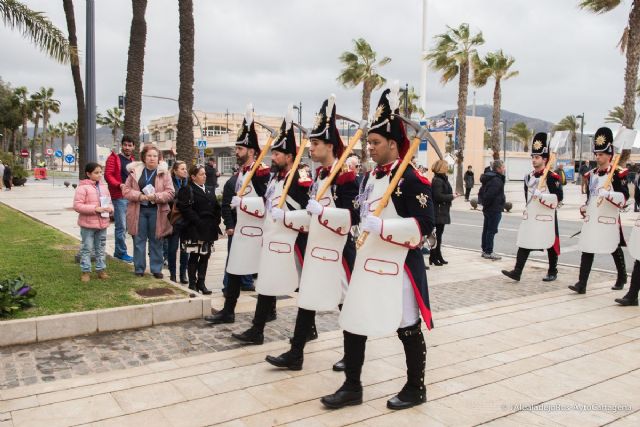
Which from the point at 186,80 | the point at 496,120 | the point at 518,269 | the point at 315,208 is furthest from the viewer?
the point at 496,120

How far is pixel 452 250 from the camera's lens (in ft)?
41.2

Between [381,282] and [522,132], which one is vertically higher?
[522,132]

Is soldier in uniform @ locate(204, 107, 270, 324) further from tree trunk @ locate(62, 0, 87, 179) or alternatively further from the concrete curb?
tree trunk @ locate(62, 0, 87, 179)

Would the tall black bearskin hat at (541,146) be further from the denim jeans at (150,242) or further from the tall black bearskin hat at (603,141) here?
the denim jeans at (150,242)

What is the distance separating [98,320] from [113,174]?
3865mm

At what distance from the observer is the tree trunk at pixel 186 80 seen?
49.0ft

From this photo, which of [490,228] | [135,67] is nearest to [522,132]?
[135,67]

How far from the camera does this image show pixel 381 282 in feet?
12.9

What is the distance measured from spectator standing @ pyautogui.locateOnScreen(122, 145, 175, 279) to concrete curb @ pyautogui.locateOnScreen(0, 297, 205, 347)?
5.28ft

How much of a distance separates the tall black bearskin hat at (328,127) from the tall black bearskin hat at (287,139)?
522 millimetres

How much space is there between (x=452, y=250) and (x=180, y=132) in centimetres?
809

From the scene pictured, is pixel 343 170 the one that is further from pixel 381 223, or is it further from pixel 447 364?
pixel 447 364

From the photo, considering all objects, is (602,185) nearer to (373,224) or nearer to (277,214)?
(277,214)

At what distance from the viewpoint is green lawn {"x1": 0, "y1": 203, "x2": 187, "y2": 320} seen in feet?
20.6
